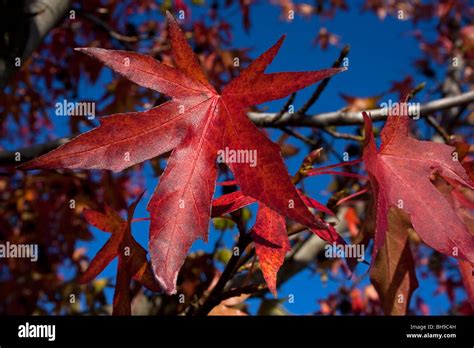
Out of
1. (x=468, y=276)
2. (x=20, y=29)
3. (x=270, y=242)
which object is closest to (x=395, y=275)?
(x=468, y=276)

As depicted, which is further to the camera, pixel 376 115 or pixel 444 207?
pixel 376 115

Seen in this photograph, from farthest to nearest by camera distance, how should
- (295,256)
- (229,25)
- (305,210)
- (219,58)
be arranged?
(229,25)
(219,58)
(295,256)
(305,210)

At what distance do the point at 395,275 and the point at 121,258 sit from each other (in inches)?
20.9

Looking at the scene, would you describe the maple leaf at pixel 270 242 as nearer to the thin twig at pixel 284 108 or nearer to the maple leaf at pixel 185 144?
the maple leaf at pixel 185 144

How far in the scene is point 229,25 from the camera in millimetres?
3713

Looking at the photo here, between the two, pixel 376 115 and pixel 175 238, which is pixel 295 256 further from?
pixel 175 238

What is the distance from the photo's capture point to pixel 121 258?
946 mm

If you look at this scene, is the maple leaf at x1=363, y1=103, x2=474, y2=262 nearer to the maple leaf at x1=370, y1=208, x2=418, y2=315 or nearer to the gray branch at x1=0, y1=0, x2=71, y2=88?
the maple leaf at x1=370, y1=208, x2=418, y2=315

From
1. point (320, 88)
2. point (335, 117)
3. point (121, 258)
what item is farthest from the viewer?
point (335, 117)

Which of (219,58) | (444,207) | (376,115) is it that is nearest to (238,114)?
(444,207)

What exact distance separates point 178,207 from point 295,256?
4.81ft

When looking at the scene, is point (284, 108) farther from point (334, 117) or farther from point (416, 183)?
point (416, 183)

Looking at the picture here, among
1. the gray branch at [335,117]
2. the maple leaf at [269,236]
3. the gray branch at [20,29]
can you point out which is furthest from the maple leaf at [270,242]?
the gray branch at [20,29]

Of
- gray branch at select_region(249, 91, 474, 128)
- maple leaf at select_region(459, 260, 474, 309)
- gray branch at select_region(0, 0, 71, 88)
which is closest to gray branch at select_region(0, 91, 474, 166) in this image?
gray branch at select_region(249, 91, 474, 128)
